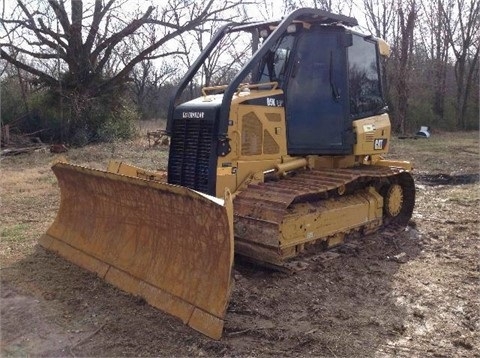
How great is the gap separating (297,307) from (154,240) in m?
1.44

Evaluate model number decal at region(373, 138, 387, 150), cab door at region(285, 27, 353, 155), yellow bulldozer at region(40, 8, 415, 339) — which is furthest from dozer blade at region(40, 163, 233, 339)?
model number decal at region(373, 138, 387, 150)

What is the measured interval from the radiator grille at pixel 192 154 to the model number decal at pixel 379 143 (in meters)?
2.55

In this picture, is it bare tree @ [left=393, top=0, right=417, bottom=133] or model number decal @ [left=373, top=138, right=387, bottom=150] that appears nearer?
model number decal @ [left=373, top=138, right=387, bottom=150]

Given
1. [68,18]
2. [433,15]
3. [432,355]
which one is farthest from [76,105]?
[433,15]

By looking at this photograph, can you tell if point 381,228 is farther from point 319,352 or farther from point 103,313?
point 103,313

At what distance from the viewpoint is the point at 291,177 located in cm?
596

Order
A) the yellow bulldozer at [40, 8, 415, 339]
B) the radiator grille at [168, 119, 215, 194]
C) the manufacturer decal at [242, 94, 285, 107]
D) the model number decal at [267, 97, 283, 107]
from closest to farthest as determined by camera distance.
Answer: the yellow bulldozer at [40, 8, 415, 339] → the radiator grille at [168, 119, 215, 194] → the manufacturer decal at [242, 94, 285, 107] → the model number decal at [267, 97, 283, 107]

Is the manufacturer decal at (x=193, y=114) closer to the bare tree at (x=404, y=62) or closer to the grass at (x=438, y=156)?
the grass at (x=438, y=156)

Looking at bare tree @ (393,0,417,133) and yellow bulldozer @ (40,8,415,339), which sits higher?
bare tree @ (393,0,417,133)

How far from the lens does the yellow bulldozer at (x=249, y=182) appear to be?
14.4ft

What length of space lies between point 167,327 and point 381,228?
3918 millimetres

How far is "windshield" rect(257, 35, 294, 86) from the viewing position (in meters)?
5.98

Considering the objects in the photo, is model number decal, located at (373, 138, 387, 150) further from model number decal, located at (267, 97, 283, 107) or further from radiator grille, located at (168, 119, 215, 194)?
radiator grille, located at (168, 119, 215, 194)

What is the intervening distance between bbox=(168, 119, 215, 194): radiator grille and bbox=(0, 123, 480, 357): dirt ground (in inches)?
38.9
